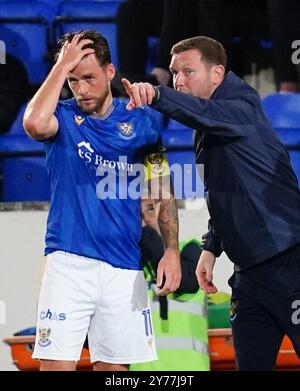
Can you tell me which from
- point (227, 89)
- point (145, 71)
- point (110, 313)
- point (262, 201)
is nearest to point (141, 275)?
point (110, 313)

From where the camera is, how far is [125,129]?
3592mm

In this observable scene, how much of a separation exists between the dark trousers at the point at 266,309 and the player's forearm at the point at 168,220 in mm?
279

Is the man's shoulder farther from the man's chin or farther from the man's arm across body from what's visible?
the man's arm across body

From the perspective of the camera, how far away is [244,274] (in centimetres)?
347

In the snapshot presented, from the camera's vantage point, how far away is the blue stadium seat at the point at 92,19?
4.85 metres

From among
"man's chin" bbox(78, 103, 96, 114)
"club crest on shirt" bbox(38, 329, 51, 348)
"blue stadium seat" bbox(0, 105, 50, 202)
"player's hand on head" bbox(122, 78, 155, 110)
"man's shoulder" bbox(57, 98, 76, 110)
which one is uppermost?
"player's hand on head" bbox(122, 78, 155, 110)

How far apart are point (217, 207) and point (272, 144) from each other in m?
0.30

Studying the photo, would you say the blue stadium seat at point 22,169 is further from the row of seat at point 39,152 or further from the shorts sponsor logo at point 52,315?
the shorts sponsor logo at point 52,315

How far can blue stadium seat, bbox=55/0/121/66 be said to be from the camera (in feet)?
15.9

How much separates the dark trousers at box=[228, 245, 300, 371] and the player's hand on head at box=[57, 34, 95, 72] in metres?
0.94

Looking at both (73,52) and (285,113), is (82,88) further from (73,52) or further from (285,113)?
(285,113)

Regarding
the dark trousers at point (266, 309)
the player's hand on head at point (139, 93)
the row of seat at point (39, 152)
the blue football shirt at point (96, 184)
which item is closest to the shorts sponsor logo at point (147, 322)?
the blue football shirt at point (96, 184)

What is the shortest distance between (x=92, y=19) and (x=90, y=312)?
1.89 metres

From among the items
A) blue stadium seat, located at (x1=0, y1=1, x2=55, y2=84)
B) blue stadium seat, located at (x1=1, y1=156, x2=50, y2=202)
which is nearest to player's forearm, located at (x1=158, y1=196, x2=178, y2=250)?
blue stadium seat, located at (x1=1, y1=156, x2=50, y2=202)
